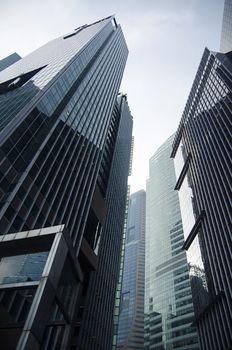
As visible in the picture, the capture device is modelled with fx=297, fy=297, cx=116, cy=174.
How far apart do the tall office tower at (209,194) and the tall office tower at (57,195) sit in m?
21.9

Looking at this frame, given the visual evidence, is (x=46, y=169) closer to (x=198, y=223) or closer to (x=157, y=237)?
(x=198, y=223)

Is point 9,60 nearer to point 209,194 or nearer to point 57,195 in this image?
point 209,194

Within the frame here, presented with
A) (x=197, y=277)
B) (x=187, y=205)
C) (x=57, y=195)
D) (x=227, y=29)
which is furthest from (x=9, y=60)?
(x=197, y=277)

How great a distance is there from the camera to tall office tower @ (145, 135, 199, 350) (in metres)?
103

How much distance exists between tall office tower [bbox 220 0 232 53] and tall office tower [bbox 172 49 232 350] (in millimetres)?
6703

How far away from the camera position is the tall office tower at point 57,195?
660 inches

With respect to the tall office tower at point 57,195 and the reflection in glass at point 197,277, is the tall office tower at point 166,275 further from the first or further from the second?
the tall office tower at point 57,195

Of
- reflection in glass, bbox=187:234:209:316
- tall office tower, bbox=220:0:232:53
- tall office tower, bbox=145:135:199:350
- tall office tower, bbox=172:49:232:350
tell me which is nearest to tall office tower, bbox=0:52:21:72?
tall office tower, bbox=172:49:232:350

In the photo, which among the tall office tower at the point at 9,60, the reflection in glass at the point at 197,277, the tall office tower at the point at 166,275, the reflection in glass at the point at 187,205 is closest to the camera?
the reflection in glass at the point at 197,277

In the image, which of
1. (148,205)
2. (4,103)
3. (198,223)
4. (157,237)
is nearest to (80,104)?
(4,103)

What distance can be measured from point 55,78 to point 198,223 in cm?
4367

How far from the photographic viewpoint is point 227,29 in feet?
300

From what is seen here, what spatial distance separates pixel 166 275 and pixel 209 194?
6836 cm

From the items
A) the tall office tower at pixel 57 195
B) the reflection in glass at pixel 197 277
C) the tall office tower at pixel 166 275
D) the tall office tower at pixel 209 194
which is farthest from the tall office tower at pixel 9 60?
the reflection in glass at pixel 197 277
